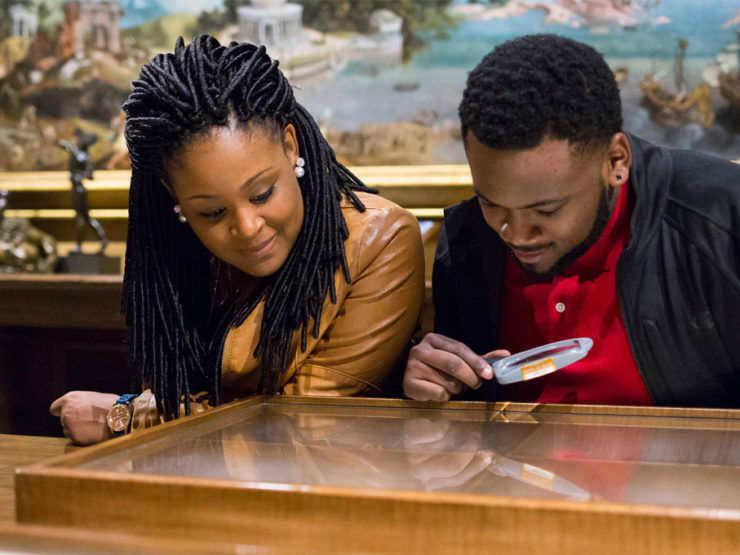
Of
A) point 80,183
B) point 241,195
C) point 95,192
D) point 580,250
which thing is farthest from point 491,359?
point 95,192

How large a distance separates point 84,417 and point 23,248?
1.80m

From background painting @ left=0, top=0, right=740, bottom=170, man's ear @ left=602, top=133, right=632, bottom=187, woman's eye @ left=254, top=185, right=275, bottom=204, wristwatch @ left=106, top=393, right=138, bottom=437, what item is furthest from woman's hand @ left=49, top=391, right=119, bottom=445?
background painting @ left=0, top=0, right=740, bottom=170

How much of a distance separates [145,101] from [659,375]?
91 centimetres

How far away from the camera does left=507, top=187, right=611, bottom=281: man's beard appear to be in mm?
1261

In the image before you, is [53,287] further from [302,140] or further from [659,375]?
[659,375]

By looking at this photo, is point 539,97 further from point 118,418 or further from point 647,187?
point 118,418

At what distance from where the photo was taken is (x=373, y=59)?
289 cm

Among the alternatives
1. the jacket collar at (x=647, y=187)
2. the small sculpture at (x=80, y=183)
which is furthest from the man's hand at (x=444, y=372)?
the small sculpture at (x=80, y=183)

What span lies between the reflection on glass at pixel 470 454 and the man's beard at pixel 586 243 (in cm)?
28

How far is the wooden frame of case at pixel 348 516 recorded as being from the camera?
62 centimetres

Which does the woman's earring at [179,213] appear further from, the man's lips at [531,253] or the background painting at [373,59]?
the background painting at [373,59]

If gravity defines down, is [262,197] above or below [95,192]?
above

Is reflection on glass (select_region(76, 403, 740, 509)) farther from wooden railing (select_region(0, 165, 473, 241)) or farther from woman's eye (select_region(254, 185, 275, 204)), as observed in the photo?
wooden railing (select_region(0, 165, 473, 241))

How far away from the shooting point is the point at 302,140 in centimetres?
145
